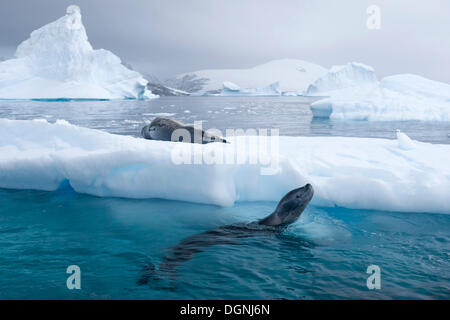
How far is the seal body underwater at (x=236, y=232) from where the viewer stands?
4246mm

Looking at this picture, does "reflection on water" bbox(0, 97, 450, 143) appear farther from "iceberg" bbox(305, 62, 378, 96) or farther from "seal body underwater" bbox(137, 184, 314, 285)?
Result: "iceberg" bbox(305, 62, 378, 96)

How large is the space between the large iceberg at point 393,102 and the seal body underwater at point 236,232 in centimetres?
2455

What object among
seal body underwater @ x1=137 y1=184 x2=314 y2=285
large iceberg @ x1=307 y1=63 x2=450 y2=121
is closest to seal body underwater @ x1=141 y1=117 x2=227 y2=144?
seal body underwater @ x1=137 y1=184 x2=314 y2=285

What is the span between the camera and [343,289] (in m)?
3.57

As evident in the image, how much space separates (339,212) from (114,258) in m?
3.74

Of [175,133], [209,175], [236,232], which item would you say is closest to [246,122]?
[175,133]

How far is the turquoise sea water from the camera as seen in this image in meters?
3.54

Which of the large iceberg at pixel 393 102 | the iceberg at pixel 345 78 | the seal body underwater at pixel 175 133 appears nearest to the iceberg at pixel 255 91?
the iceberg at pixel 345 78

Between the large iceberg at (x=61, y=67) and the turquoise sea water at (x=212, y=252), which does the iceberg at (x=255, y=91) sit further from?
the turquoise sea water at (x=212, y=252)

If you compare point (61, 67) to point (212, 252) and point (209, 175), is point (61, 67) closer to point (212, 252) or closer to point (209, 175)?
point (209, 175)

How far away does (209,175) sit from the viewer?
6195 mm

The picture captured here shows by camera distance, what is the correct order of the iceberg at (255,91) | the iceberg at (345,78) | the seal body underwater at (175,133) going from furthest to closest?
the iceberg at (255,91) < the iceberg at (345,78) < the seal body underwater at (175,133)

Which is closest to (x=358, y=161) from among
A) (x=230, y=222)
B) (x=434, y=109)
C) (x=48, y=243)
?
(x=230, y=222)
